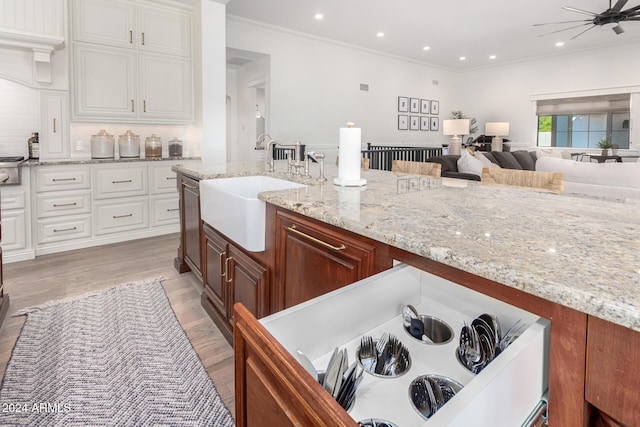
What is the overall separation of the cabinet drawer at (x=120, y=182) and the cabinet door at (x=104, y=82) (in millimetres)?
617

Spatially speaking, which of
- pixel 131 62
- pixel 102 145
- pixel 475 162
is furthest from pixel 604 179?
pixel 102 145

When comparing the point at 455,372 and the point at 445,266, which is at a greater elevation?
the point at 445,266

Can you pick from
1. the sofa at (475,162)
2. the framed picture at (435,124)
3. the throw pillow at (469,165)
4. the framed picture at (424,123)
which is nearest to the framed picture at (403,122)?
the framed picture at (424,123)

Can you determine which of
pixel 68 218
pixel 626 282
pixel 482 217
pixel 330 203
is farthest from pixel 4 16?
pixel 626 282

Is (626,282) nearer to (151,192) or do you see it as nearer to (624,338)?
(624,338)

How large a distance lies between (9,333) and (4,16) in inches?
112

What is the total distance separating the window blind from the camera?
6879 millimetres

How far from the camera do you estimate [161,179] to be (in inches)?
169

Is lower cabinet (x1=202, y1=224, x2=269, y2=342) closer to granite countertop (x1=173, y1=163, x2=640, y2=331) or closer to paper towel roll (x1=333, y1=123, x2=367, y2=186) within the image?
granite countertop (x1=173, y1=163, x2=640, y2=331)

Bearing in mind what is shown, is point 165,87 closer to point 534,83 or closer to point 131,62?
point 131,62

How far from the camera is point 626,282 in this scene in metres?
0.62

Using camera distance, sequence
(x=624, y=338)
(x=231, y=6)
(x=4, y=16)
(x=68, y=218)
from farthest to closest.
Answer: (x=231, y=6) → (x=68, y=218) → (x=4, y=16) → (x=624, y=338)

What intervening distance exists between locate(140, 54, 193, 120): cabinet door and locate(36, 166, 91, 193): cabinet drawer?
3.12 feet

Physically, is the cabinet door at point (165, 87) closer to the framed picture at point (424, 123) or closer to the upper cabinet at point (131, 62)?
the upper cabinet at point (131, 62)
